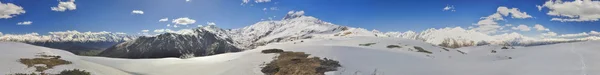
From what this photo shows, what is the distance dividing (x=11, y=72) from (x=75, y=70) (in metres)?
3.23

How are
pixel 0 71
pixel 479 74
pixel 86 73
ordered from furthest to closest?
1. pixel 479 74
2. pixel 86 73
3. pixel 0 71

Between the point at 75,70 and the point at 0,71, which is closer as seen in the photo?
the point at 0,71

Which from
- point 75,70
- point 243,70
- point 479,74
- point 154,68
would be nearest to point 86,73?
point 75,70

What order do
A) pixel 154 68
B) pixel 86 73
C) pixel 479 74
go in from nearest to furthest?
pixel 86 73 < pixel 479 74 < pixel 154 68

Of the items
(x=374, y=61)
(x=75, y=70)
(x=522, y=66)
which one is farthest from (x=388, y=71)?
(x=75, y=70)

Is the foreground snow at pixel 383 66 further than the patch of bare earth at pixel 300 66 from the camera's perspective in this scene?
No

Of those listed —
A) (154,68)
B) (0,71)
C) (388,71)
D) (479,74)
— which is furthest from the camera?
(154,68)

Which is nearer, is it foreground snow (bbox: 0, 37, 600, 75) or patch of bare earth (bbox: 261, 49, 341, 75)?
foreground snow (bbox: 0, 37, 600, 75)

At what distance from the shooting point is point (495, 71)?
1075 inches

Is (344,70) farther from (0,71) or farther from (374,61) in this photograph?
(0,71)

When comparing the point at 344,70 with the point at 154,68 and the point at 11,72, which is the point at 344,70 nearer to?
the point at 154,68

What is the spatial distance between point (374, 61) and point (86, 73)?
783 inches

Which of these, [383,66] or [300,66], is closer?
[383,66]

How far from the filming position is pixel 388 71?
2878 cm
